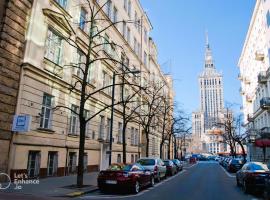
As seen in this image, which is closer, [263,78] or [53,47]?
[53,47]

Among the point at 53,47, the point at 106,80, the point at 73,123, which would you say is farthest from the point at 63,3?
the point at 106,80

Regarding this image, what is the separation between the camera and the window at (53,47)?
1883cm

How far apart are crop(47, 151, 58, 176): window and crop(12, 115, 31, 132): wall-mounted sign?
4521 millimetres

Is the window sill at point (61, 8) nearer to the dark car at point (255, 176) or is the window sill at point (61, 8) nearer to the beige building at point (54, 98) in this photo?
the beige building at point (54, 98)

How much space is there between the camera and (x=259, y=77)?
4241 cm

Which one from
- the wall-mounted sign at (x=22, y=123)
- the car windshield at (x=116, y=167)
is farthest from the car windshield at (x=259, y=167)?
the wall-mounted sign at (x=22, y=123)

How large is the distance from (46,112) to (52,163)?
340 cm

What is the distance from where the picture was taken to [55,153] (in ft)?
62.6

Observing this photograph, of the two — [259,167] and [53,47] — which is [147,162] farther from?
[53,47]

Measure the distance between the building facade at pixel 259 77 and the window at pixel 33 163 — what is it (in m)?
26.6

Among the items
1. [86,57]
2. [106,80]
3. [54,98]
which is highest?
[106,80]

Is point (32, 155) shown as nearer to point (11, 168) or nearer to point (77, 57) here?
point (11, 168)

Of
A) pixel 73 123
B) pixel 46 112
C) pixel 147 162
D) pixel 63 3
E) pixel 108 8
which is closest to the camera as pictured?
pixel 46 112

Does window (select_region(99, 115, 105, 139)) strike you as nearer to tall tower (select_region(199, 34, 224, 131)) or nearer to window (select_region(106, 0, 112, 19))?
window (select_region(106, 0, 112, 19))
